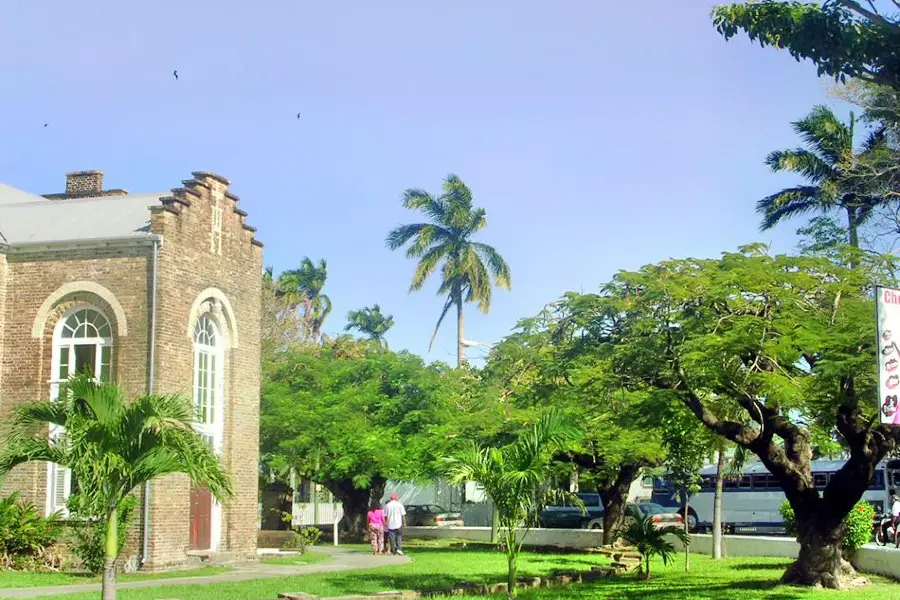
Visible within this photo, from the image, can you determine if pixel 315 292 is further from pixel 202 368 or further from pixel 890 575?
pixel 890 575

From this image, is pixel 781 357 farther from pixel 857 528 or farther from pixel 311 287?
pixel 311 287

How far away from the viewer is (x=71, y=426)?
45.1ft

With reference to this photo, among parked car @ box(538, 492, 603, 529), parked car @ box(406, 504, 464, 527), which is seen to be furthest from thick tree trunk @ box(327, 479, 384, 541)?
parked car @ box(406, 504, 464, 527)

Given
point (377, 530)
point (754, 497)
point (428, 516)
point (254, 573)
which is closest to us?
point (254, 573)

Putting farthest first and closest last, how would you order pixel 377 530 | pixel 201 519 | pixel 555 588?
pixel 377 530
pixel 201 519
pixel 555 588

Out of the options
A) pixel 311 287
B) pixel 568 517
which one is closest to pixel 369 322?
pixel 311 287

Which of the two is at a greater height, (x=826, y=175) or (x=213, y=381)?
(x=826, y=175)

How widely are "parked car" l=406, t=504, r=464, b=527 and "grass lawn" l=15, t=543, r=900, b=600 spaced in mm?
20863

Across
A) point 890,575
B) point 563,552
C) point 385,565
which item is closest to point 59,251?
point 385,565

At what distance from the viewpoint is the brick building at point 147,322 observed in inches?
932

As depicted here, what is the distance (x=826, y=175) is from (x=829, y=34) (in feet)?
81.0

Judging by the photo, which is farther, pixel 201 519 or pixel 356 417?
pixel 356 417

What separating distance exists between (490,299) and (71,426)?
3861 cm

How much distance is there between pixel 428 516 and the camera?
48844 mm
